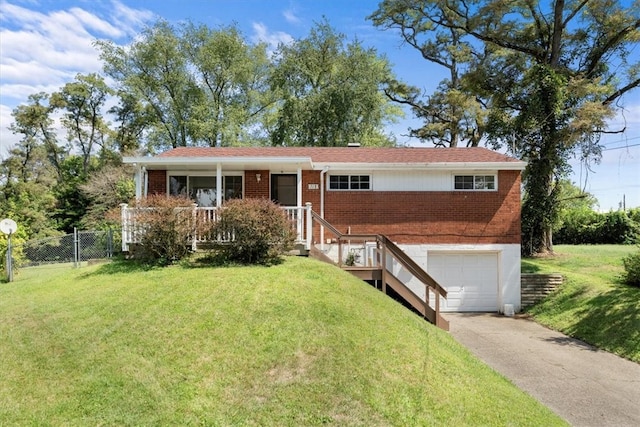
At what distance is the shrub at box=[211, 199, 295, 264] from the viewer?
32.5ft

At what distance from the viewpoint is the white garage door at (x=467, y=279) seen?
1427cm

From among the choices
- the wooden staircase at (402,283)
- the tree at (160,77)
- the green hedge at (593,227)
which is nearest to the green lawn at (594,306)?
the wooden staircase at (402,283)

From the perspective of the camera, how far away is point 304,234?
13000mm

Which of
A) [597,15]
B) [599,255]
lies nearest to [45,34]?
[597,15]

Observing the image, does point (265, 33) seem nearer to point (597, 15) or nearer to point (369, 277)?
point (597, 15)

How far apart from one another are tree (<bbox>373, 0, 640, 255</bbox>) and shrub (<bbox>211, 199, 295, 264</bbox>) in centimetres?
1245

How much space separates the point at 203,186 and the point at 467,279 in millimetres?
9870

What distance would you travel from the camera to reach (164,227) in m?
10.3

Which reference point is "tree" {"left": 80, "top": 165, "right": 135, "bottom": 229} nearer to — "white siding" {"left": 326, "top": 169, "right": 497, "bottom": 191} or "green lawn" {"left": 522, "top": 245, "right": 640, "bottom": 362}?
"white siding" {"left": 326, "top": 169, "right": 497, "bottom": 191}

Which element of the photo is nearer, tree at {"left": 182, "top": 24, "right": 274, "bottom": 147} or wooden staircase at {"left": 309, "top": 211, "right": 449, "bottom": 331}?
wooden staircase at {"left": 309, "top": 211, "right": 449, "bottom": 331}

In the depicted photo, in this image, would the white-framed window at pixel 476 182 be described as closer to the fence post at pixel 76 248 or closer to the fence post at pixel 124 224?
the fence post at pixel 124 224

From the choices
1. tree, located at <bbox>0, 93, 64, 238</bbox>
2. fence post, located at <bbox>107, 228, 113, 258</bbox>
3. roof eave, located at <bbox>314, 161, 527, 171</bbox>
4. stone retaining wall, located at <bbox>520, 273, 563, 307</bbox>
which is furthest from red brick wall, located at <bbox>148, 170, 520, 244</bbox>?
tree, located at <bbox>0, 93, 64, 238</bbox>

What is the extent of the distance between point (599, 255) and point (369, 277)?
14.4 metres

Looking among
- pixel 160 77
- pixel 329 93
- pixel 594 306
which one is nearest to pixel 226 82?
pixel 160 77
